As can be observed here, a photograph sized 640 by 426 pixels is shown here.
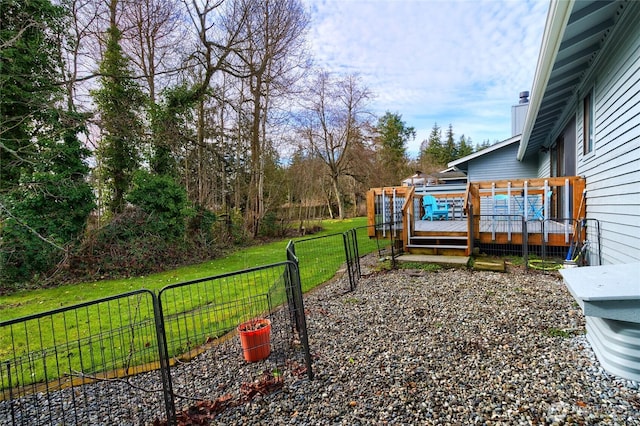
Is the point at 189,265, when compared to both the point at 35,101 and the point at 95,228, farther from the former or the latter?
the point at 35,101

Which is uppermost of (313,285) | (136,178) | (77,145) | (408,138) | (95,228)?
(408,138)

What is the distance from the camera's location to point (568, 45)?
13.9 feet

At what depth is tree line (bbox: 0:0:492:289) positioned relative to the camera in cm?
707

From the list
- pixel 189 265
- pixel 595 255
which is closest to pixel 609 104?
pixel 595 255

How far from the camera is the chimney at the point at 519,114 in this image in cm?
1409

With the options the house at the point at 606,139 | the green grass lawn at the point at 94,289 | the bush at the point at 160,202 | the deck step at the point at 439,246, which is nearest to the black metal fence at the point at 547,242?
the house at the point at 606,139

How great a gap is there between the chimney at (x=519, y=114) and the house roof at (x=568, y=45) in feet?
26.9

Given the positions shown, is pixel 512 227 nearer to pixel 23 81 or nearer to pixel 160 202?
pixel 160 202

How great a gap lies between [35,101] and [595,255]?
12.0 m

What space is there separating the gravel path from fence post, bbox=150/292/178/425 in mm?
328

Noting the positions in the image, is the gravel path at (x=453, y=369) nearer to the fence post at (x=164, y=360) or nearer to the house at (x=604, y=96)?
the fence post at (x=164, y=360)

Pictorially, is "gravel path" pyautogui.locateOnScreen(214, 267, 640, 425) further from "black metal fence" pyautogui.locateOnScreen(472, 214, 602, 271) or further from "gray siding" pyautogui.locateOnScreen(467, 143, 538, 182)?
"gray siding" pyautogui.locateOnScreen(467, 143, 538, 182)

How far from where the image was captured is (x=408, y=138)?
37062 mm

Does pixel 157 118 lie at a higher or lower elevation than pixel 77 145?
higher
